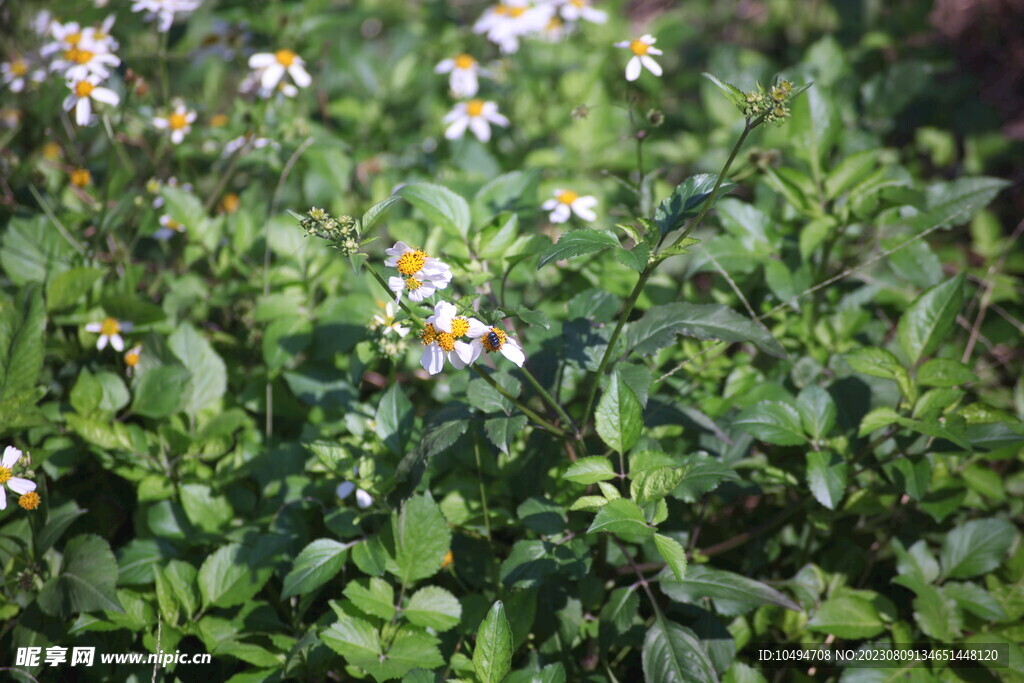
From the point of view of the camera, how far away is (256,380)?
209 cm

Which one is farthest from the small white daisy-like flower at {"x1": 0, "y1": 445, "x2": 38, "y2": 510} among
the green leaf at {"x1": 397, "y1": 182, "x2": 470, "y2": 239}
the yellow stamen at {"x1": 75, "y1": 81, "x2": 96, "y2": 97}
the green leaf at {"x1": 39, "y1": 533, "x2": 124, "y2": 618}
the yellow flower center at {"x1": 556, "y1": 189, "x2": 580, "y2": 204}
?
the yellow flower center at {"x1": 556, "y1": 189, "x2": 580, "y2": 204}

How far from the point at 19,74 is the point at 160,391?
1.43 metres

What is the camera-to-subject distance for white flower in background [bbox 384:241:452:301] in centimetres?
128

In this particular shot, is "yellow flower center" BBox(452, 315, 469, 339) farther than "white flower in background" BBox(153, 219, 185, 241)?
No

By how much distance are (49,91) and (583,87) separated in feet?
6.42

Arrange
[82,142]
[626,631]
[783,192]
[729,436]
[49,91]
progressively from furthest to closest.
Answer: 1. [82,142]
2. [49,91]
3. [783,192]
4. [729,436]
5. [626,631]

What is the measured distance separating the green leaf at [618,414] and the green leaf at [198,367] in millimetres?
1121

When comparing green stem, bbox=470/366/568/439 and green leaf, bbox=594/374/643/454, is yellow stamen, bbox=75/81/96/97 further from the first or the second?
green leaf, bbox=594/374/643/454

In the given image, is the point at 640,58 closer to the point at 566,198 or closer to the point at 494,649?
the point at 566,198

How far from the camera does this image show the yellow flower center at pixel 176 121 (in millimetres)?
2436

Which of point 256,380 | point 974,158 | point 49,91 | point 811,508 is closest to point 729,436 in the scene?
point 811,508

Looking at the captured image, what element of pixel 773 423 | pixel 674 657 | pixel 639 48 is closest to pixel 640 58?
pixel 639 48

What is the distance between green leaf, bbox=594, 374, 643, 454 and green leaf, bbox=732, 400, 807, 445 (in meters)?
0.30

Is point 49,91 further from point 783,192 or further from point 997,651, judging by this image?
point 997,651
